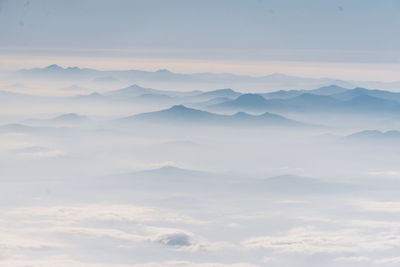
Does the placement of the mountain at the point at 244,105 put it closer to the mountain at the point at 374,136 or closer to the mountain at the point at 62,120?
the mountain at the point at 374,136

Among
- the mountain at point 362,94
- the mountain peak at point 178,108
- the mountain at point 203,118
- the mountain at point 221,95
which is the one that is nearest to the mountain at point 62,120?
the mountain at point 203,118

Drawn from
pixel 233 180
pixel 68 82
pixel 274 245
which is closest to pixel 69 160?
pixel 68 82

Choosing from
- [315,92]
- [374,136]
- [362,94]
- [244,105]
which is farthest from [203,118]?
[374,136]

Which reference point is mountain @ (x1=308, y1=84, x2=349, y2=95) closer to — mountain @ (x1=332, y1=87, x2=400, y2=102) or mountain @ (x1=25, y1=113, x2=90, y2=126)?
mountain @ (x1=332, y1=87, x2=400, y2=102)

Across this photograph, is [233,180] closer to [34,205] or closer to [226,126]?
[226,126]

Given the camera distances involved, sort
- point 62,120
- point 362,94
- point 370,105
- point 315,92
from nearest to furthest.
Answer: point 362,94 < point 62,120 < point 370,105 < point 315,92

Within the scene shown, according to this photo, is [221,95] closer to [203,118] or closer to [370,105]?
[203,118]

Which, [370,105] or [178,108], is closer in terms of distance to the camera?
[370,105]

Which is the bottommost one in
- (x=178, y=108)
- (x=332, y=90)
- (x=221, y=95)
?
(x=332, y=90)
